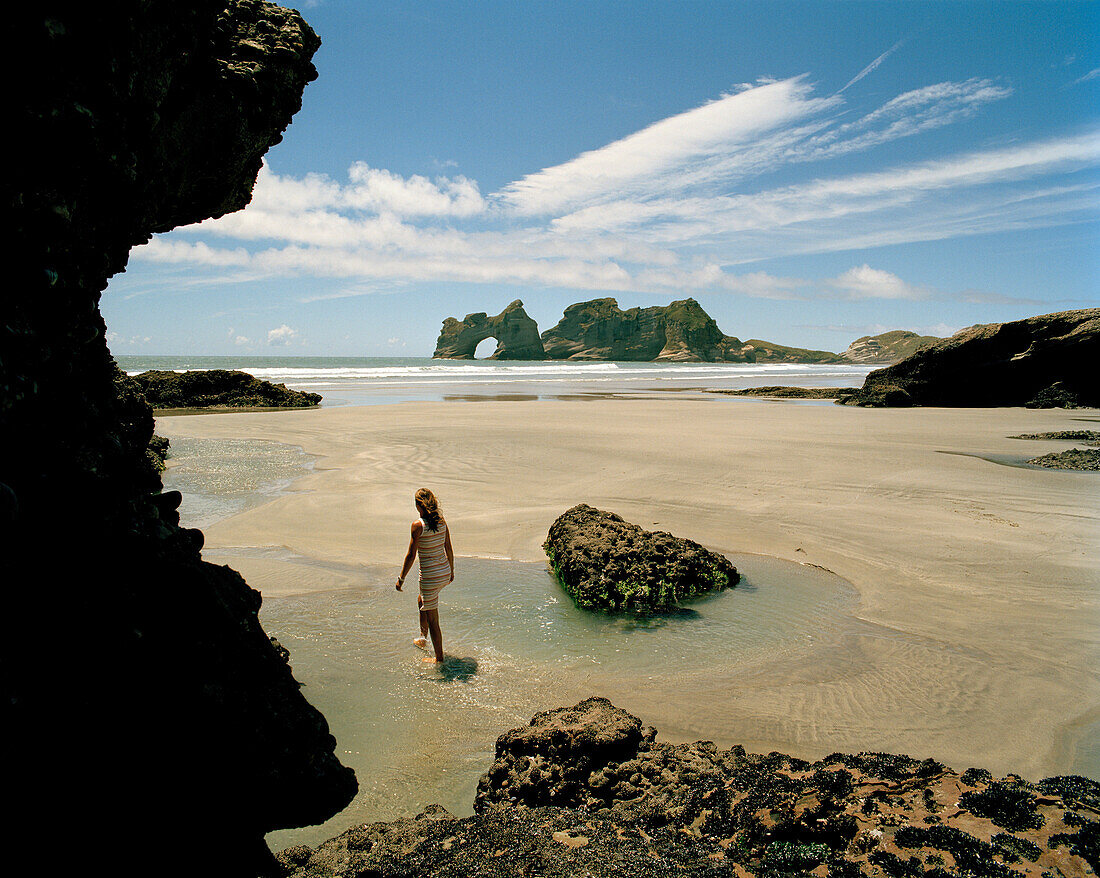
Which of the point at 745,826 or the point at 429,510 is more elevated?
the point at 429,510

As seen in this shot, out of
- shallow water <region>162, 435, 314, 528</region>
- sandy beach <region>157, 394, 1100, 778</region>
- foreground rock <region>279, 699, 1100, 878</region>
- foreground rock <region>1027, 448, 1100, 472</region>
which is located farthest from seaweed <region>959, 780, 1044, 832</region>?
foreground rock <region>1027, 448, 1100, 472</region>

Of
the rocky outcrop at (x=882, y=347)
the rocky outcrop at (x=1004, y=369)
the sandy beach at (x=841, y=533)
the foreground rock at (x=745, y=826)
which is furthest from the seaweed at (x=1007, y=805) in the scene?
the rocky outcrop at (x=882, y=347)

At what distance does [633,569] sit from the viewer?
21.0ft

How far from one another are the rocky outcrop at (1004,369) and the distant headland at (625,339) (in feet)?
404

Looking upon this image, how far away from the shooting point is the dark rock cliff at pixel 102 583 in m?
1.86

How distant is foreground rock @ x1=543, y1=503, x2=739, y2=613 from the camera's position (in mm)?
6223

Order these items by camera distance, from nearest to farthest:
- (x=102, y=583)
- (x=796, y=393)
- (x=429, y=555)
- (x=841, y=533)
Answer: (x=102, y=583) → (x=429, y=555) → (x=841, y=533) → (x=796, y=393)

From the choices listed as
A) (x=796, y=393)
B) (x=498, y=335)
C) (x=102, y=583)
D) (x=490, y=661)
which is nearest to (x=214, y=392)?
(x=490, y=661)

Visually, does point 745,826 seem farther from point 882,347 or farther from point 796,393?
point 882,347

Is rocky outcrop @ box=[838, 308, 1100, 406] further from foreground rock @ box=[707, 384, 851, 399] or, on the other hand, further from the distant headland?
the distant headland

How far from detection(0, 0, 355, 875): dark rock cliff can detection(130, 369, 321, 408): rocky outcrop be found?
2652cm

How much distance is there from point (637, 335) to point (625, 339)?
11.8 feet

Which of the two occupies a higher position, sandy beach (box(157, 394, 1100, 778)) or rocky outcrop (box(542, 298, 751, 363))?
rocky outcrop (box(542, 298, 751, 363))

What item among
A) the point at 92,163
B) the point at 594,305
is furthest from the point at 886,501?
the point at 594,305
